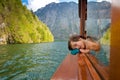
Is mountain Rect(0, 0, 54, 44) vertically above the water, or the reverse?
mountain Rect(0, 0, 54, 44)

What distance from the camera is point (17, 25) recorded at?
27359 millimetres

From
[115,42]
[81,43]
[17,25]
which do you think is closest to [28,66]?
[81,43]

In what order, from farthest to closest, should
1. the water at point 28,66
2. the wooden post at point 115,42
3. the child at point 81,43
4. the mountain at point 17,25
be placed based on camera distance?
the mountain at point 17,25, the water at point 28,66, the child at point 81,43, the wooden post at point 115,42

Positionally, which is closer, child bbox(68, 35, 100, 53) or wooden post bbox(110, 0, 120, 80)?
wooden post bbox(110, 0, 120, 80)

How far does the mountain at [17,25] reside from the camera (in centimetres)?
2736

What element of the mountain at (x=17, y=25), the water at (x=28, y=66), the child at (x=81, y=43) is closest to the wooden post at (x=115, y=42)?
the child at (x=81, y=43)

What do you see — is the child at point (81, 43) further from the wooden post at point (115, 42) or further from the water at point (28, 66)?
the water at point (28, 66)

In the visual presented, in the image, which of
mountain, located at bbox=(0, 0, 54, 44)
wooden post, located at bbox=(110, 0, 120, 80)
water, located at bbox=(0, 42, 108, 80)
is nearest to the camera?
wooden post, located at bbox=(110, 0, 120, 80)

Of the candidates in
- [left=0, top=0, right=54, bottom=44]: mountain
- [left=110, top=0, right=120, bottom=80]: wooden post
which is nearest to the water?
[left=110, top=0, right=120, bottom=80]: wooden post

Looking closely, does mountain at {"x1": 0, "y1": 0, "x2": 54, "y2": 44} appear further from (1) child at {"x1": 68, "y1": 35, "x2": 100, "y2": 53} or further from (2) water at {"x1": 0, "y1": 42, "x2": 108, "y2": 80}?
(1) child at {"x1": 68, "y1": 35, "x2": 100, "y2": 53}

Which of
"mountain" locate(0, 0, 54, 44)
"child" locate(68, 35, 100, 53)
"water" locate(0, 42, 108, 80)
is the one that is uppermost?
"mountain" locate(0, 0, 54, 44)

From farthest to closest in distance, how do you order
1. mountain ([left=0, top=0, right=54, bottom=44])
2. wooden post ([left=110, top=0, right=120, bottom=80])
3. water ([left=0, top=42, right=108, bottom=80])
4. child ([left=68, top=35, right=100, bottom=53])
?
1. mountain ([left=0, top=0, right=54, bottom=44])
2. water ([left=0, top=42, right=108, bottom=80])
3. child ([left=68, top=35, right=100, bottom=53])
4. wooden post ([left=110, top=0, right=120, bottom=80])

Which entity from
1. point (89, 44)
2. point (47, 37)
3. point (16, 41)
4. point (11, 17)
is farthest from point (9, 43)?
point (89, 44)

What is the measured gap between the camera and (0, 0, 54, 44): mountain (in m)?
27.4
